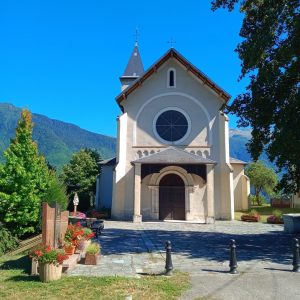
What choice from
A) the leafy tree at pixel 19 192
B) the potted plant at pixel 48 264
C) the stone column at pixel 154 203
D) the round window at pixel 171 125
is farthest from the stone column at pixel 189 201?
the potted plant at pixel 48 264

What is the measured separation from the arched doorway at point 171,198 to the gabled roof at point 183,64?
6957mm

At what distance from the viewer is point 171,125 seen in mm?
26953

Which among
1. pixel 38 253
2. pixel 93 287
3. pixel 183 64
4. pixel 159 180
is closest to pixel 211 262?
pixel 93 287

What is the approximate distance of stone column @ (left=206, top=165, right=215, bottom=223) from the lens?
24.2 meters

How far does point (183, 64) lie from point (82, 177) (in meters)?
16.5

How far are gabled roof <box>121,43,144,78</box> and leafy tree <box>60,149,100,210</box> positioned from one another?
10.9 metres

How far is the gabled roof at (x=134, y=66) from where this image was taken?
41978mm

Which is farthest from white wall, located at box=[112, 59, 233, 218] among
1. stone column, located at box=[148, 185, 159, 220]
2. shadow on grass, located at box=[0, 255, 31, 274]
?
shadow on grass, located at box=[0, 255, 31, 274]

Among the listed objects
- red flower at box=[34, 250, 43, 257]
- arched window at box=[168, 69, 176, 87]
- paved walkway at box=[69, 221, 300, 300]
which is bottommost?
paved walkway at box=[69, 221, 300, 300]

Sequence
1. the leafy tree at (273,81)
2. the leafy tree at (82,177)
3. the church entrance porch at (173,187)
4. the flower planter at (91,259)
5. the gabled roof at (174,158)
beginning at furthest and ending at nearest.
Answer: the leafy tree at (82,177)
the church entrance porch at (173,187)
the gabled roof at (174,158)
the leafy tree at (273,81)
the flower planter at (91,259)

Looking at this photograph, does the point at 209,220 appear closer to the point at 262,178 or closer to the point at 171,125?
the point at 171,125

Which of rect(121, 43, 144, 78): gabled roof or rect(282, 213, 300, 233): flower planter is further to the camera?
rect(121, 43, 144, 78): gabled roof

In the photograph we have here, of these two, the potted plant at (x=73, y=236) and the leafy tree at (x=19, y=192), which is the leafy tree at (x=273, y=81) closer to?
the potted plant at (x=73, y=236)

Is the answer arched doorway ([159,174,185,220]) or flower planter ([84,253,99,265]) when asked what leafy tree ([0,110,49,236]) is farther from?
arched doorway ([159,174,185,220])
